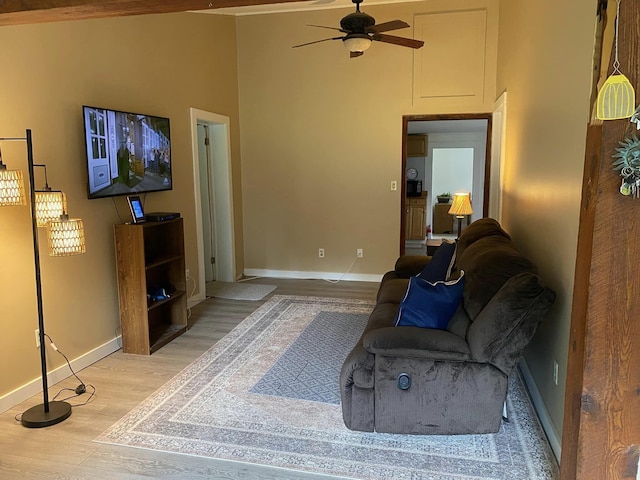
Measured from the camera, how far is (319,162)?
591 cm

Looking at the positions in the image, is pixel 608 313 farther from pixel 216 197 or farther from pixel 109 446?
pixel 216 197

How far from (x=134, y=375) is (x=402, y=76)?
4286 mm

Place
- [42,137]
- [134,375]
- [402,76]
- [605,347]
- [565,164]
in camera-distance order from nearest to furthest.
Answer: [605,347] → [565,164] → [42,137] → [134,375] → [402,76]

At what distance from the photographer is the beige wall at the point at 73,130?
2854 mm

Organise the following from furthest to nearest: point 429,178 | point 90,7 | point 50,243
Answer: point 429,178 → point 50,243 → point 90,7

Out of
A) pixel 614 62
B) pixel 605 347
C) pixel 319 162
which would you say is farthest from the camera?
pixel 319 162

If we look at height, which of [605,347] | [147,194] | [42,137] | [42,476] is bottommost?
[42,476]

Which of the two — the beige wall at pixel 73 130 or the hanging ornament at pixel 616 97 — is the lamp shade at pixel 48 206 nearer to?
the beige wall at pixel 73 130

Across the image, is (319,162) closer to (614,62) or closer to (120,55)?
(120,55)

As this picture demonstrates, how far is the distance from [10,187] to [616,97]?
2.74 meters

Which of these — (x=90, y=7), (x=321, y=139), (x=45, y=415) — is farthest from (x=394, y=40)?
(x=45, y=415)

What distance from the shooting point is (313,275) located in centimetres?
614

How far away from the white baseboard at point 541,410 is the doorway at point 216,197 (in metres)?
3.59

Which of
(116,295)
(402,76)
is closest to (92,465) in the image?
(116,295)
